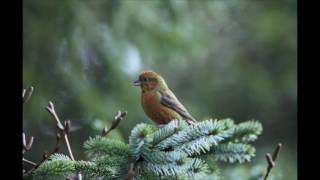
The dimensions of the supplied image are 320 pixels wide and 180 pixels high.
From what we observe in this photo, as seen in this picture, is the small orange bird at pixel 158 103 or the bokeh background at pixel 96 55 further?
the bokeh background at pixel 96 55

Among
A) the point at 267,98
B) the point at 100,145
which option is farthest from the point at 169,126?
the point at 267,98

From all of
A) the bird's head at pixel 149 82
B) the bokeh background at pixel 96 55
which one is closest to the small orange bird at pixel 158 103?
the bird's head at pixel 149 82

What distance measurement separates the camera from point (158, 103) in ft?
14.1

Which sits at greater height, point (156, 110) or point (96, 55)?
point (96, 55)

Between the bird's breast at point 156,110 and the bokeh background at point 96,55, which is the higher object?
the bokeh background at point 96,55

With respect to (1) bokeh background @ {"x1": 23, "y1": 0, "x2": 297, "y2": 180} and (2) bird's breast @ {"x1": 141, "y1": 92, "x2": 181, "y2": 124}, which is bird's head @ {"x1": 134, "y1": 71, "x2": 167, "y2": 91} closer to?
(2) bird's breast @ {"x1": 141, "y1": 92, "x2": 181, "y2": 124}

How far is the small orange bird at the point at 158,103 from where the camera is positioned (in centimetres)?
418

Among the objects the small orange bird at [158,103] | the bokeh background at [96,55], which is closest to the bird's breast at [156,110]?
the small orange bird at [158,103]

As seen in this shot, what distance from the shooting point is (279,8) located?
39.5 feet

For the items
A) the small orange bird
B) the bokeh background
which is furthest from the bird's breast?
the bokeh background

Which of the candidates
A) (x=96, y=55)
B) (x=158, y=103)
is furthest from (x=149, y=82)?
(x=96, y=55)

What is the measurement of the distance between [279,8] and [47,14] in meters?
6.05

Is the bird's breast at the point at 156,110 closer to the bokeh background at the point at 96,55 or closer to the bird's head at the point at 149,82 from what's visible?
the bird's head at the point at 149,82

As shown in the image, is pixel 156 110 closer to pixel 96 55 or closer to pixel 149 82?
pixel 149 82
